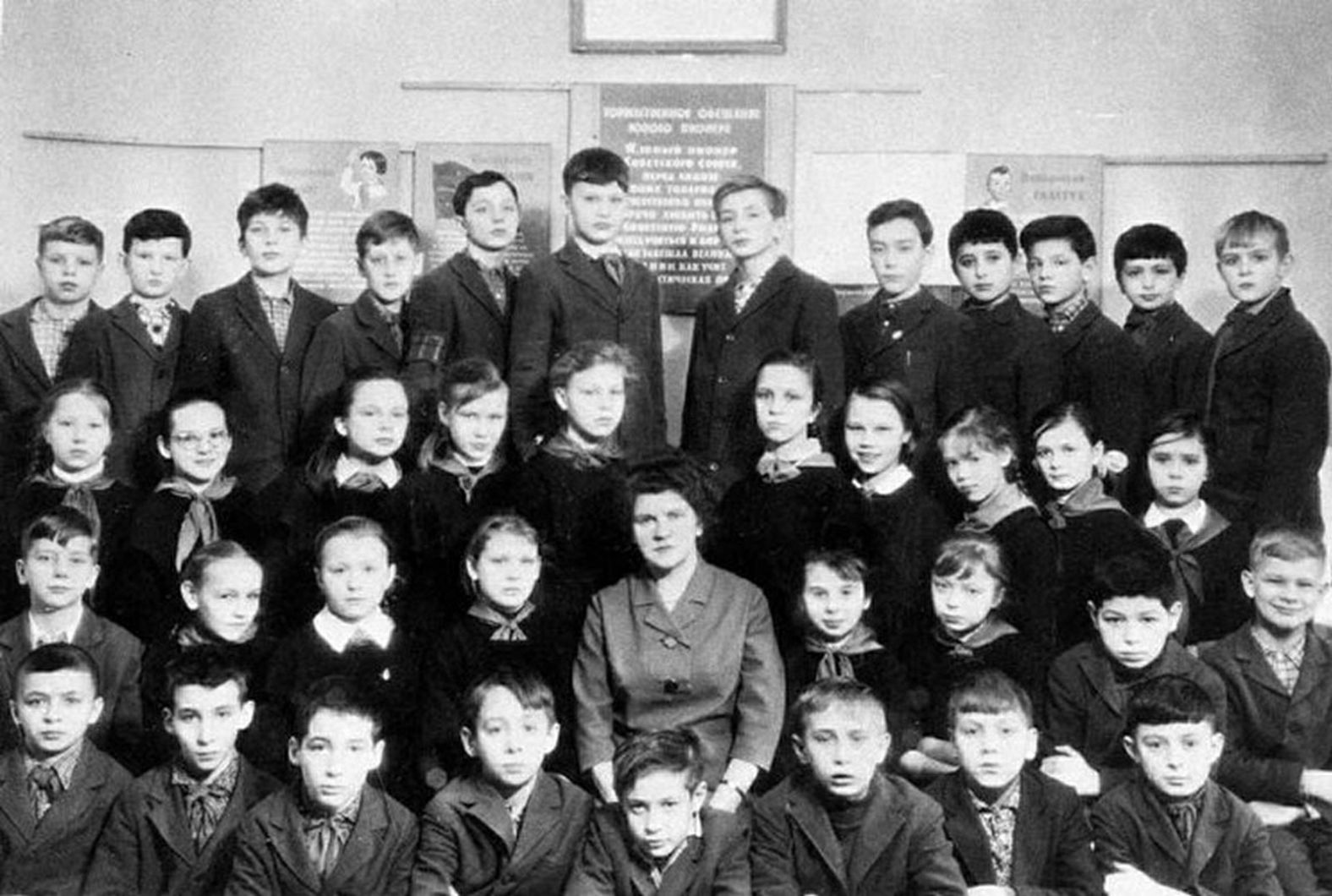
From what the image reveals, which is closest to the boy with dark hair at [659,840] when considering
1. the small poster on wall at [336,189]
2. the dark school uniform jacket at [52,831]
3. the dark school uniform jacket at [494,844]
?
the dark school uniform jacket at [494,844]

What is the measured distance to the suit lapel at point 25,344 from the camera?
5.46m

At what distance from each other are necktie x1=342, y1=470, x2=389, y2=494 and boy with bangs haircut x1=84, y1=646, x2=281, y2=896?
2.58 feet

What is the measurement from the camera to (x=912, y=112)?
652 centimetres

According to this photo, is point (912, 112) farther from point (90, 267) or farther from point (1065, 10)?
point (90, 267)

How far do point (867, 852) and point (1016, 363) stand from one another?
1927 millimetres

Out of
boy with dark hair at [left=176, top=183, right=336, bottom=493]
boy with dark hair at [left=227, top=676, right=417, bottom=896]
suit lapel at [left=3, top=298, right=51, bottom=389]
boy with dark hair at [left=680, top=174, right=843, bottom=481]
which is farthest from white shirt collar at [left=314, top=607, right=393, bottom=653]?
suit lapel at [left=3, top=298, right=51, bottom=389]

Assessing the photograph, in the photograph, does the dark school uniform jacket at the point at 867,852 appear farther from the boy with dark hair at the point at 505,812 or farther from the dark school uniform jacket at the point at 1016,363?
the dark school uniform jacket at the point at 1016,363

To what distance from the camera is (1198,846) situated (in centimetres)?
387

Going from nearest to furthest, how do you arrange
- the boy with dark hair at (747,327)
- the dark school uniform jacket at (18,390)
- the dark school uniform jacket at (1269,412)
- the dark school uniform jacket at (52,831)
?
the dark school uniform jacket at (52,831) < the dark school uniform jacket at (1269,412) < the boy with dark hair at (747,327) < the dark school uniform jacket at (18,390)

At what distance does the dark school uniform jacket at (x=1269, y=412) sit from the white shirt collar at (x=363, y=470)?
2.60 m

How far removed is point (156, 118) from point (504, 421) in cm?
276

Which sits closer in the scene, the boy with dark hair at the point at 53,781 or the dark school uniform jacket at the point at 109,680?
the boy with dark hair at the point at 53,781

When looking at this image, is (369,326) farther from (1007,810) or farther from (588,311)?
(1007,810)

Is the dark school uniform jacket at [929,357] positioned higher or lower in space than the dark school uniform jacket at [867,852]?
higher
